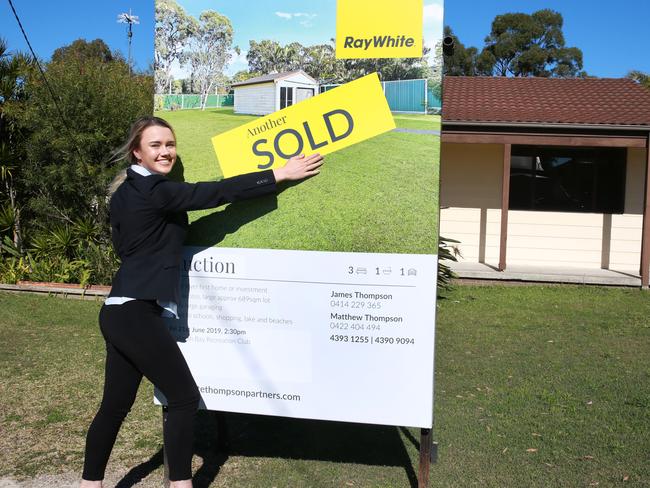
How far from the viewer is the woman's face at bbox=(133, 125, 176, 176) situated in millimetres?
3094

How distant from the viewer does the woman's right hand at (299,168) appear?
3.13 meters

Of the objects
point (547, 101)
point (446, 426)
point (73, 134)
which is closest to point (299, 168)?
point (446, 426)

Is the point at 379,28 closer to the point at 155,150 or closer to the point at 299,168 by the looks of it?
the point at 299,168

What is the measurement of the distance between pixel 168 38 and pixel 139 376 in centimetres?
174

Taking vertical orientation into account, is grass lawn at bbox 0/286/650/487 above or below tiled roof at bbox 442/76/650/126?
below

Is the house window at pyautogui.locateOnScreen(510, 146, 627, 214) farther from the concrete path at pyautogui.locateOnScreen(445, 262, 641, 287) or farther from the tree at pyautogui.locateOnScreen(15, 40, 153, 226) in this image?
the tree at pyautogui.locateOnScreen(15, 40, 153, 226)

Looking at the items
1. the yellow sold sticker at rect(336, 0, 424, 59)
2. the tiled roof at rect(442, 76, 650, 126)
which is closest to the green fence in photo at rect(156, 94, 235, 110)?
the yellow sold sticker at rect(336, 0, 424, 59)

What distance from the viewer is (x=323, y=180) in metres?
3.19

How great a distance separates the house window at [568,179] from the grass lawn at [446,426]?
18.8 ft

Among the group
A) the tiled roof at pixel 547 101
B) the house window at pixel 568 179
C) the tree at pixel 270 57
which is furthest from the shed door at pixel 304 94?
the house window at pixel 568 179

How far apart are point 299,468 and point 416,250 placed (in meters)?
1.73

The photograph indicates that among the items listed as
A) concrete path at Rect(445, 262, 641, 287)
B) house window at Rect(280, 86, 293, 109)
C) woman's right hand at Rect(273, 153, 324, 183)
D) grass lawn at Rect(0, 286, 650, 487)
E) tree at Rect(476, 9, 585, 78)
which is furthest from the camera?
tree at Rect(476, 9, 585, 78)

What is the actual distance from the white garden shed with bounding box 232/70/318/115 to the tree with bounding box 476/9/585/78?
5233 centimetres

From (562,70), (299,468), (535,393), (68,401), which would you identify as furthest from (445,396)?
(562,70)
